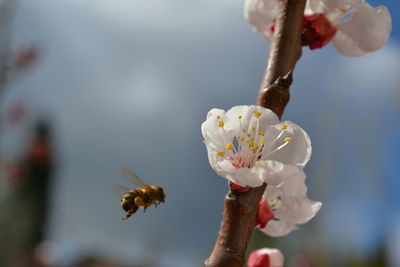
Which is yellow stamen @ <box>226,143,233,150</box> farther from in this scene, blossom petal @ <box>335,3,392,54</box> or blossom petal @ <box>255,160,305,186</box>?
blossom petal @ <box>335,3,392,54</box>

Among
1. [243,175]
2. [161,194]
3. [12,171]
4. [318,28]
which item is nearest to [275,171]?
[243,175]

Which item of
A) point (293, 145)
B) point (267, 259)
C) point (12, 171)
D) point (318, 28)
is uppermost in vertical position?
point (12, 171)

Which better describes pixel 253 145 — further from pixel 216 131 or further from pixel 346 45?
pixel 346 45

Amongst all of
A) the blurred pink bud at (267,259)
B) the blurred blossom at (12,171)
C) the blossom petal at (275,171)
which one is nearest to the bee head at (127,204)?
the blurred pink bud at (267,259)

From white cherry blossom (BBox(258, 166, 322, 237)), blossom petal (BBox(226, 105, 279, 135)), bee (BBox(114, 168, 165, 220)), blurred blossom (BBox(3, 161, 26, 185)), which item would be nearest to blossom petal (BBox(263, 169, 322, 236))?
white cherry blossom (BBox(258, 166, 322, 237))

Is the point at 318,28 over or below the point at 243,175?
over

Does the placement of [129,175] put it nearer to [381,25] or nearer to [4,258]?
[381,25]
